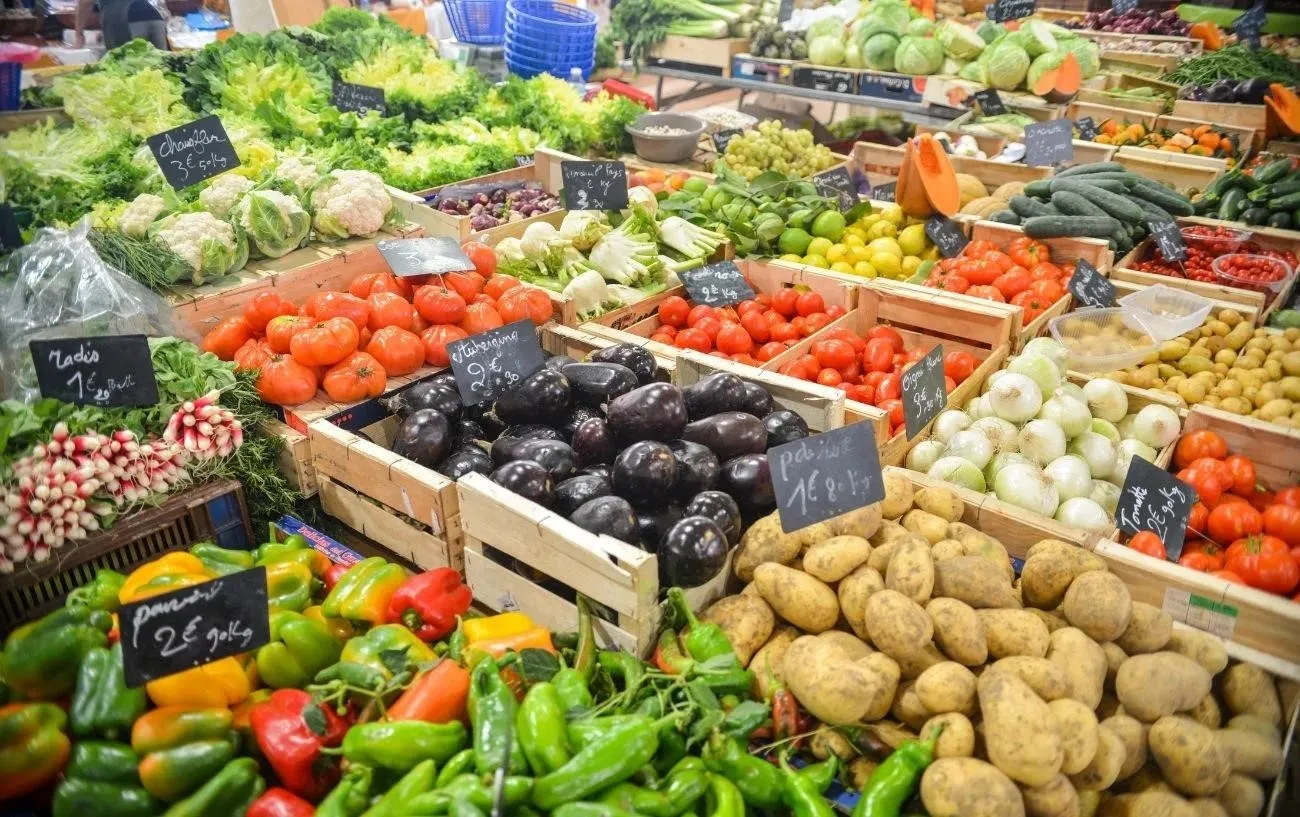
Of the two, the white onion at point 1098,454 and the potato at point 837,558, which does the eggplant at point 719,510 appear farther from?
the white onion at point 1098,454

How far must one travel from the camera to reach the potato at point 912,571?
188 cm

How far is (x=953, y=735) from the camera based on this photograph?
1670mm

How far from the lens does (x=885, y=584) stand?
1.97 meters

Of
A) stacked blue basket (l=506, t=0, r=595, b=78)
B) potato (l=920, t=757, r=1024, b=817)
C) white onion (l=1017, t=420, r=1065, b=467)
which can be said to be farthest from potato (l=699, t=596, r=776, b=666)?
stacked blue basket (l=506, t=0, r=595, b=78)

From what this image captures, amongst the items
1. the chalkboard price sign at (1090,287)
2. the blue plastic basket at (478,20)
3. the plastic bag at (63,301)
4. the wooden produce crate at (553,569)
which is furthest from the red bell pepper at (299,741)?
the blue plastic basket at (478,20)

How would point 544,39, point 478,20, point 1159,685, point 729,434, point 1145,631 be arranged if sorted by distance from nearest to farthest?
point 1159,685 → point 1145,631 → point 729,434 → point 544,39 → point 478,20

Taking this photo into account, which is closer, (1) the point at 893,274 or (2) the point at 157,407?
(2) the point at 157,407

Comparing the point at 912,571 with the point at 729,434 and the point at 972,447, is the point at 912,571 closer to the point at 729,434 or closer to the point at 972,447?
the point at 729,434

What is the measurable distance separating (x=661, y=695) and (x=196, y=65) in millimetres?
5052

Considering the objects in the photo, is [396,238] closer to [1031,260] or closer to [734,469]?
[734,469]

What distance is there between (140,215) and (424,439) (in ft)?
5.46

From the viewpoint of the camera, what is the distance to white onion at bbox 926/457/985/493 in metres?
2.65

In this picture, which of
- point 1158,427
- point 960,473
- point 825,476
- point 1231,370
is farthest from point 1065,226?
point 825,476

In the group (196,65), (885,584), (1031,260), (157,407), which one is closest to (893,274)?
(1031,260)
